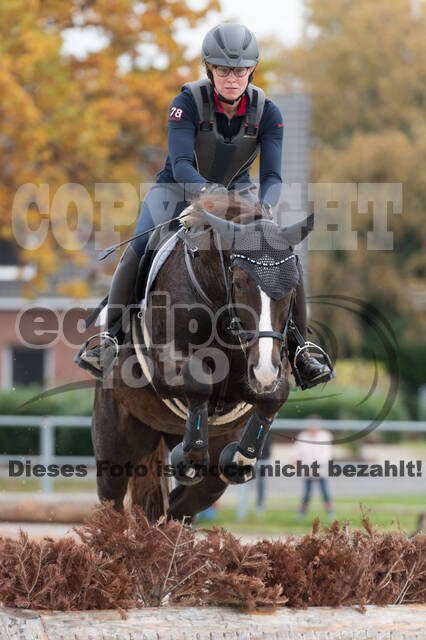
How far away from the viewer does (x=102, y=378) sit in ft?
18.7

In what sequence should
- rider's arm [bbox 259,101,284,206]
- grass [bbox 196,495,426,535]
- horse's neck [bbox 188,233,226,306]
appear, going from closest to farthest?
horse's neck [bbox 188,233,226,306] → rider's arm [bbox 259,101,284,206] → grass [bbox 196,495,426,535]

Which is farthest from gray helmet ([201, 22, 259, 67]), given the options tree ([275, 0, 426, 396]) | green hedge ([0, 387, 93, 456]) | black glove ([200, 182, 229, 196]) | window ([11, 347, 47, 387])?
tree ([275, 0, 426, 396])

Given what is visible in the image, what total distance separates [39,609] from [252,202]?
2265mm

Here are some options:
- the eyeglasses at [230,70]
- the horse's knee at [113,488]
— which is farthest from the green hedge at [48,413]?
the eyeglasses at [230,70]

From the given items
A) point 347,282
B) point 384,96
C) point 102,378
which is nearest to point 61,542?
point 102,378

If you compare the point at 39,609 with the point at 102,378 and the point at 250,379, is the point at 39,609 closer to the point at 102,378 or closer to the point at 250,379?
the point at 250,379

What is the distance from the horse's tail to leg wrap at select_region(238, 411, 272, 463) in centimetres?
155

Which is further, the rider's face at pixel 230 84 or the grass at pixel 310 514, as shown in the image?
the grass at pixel 310 514

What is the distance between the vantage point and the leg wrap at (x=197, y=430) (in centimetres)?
456

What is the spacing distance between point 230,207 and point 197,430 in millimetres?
1153

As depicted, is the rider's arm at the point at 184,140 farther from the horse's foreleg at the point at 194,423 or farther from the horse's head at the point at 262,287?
the horse's foreleg at the point at 194,423

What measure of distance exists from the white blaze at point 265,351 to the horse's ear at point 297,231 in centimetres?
34

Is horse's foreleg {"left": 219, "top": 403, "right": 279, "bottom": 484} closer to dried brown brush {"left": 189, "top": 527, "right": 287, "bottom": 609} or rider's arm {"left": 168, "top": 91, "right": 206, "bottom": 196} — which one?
dried brown brush {"left": 189, "top": 527, "right": 287, "bottom": 609}

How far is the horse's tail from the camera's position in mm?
6152
